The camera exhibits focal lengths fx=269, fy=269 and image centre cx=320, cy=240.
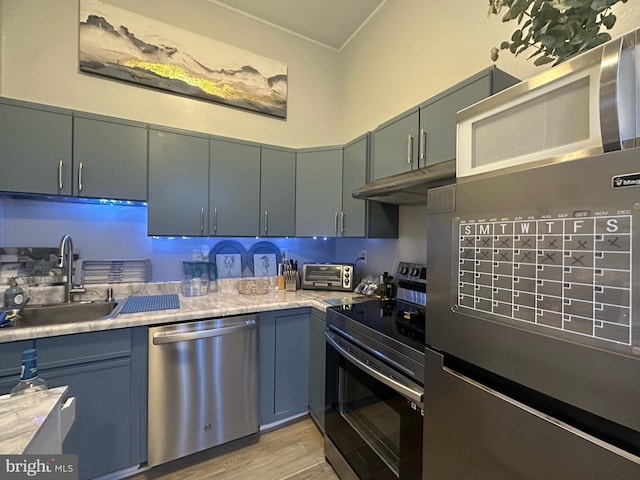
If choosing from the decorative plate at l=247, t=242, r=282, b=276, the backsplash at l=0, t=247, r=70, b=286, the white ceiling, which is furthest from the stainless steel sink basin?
the white ceiling

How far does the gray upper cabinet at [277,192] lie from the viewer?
2262mm

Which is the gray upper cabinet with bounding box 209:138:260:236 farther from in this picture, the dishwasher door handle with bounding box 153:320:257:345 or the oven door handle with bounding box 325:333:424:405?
the oven door handle with bounding box 325:333:424:405

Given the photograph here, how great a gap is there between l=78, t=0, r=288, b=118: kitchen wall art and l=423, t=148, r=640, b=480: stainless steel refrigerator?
7.51 ft

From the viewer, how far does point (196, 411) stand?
1.66 metres

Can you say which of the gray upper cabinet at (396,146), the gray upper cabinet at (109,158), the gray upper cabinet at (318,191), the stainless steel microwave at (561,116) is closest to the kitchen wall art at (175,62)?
the gray upper cabinet at (109,158)

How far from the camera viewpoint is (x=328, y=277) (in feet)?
8.05

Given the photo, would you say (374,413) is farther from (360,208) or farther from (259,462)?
(360,208)

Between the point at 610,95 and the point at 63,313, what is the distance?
8.73 feet

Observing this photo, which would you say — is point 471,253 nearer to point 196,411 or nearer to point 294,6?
point 196,411

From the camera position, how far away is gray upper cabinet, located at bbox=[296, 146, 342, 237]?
2.30 metres

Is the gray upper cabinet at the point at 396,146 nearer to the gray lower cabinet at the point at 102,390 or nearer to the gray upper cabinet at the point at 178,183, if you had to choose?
the gray upper cabinet at the point at 178,183

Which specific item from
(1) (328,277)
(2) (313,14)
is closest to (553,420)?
(1) (328,277)

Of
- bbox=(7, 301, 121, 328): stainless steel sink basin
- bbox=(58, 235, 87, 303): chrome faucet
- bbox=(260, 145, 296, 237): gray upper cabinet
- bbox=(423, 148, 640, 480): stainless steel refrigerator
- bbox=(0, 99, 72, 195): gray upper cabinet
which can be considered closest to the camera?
bbox=(423, 148, 640, 480): stainless steel refrigerator

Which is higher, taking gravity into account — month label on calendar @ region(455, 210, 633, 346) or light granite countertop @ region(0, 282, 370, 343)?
month label on calendar @ region(455, 210, 633, 346)
